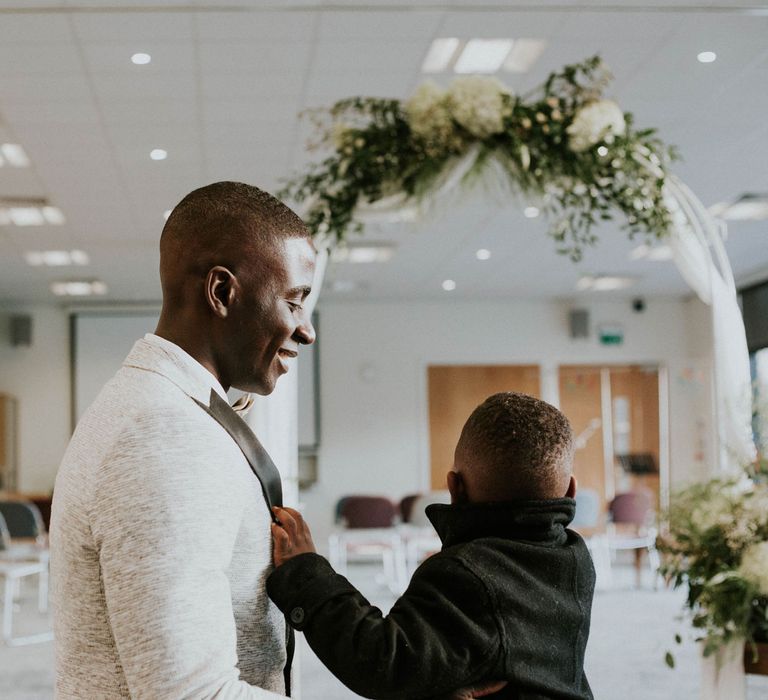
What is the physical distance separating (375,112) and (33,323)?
32.4 ft

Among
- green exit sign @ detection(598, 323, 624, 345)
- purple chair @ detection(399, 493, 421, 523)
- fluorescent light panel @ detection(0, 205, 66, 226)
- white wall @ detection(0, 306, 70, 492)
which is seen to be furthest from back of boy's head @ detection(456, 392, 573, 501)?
green exit sign @ detection(598, 323, 624, 345)

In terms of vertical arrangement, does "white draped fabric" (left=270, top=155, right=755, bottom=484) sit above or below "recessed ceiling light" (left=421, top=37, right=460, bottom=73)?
below

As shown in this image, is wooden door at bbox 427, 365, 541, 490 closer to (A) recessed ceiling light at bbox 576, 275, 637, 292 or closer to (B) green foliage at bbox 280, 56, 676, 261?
(A) recessed ceiling light at bbox 576, 275, 637, 292

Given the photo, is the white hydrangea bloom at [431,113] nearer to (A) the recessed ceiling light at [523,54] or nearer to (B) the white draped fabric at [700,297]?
Result: (B) the white draped fabric at [700,297]

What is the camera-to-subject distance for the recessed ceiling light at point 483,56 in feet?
17.3

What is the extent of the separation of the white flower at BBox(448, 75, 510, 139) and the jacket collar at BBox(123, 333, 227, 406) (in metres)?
3.14

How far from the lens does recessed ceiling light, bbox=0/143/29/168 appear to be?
6703 mm

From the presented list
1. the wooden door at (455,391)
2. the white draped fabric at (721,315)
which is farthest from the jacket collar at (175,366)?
the wooden door at (455,391)

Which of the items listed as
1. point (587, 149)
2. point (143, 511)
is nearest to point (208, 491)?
point (143, 511)

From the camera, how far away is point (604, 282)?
40.8 feet

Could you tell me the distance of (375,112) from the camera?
4195mm

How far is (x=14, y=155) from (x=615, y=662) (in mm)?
5209

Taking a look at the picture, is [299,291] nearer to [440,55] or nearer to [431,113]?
[431,113]

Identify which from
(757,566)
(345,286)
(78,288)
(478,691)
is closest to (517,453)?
(478,691)
